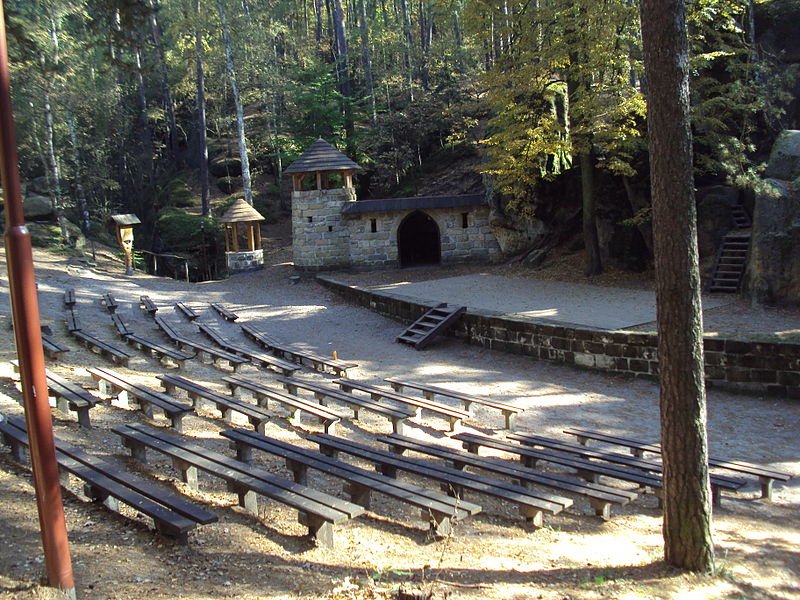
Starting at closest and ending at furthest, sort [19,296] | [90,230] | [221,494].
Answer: [19,296]
[221,494]
[90,230]

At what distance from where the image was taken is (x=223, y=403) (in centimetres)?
801

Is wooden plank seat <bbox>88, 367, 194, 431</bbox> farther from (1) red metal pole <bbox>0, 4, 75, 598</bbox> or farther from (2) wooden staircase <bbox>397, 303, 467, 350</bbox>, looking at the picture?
(2) wooden staircase <bbox>397, 303, 467, 350</bbox>

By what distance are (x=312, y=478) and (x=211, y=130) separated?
34.3 meters

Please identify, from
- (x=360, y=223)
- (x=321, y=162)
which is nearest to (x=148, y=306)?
(x=360, y=223)

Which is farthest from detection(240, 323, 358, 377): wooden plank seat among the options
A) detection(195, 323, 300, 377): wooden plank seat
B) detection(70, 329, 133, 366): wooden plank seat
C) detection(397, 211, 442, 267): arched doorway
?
detection(397, 211, 442, 267): arched doorway

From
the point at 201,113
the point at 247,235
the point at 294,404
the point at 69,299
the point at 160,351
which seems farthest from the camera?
the point at 201,113

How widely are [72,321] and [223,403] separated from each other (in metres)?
7.92

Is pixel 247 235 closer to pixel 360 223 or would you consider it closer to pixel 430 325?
pixel 360 223

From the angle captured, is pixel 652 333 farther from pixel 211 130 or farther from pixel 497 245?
pixel 211 130

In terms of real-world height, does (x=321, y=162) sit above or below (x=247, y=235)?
above

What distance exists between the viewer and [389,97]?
116ft

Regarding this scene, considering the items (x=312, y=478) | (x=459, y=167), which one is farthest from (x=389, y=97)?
(x=312, y=478)

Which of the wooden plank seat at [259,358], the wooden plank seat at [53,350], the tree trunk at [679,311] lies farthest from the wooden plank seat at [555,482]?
the wooden plank seat at [53,350]

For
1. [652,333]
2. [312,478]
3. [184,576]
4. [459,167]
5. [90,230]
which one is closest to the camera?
[184,576]
